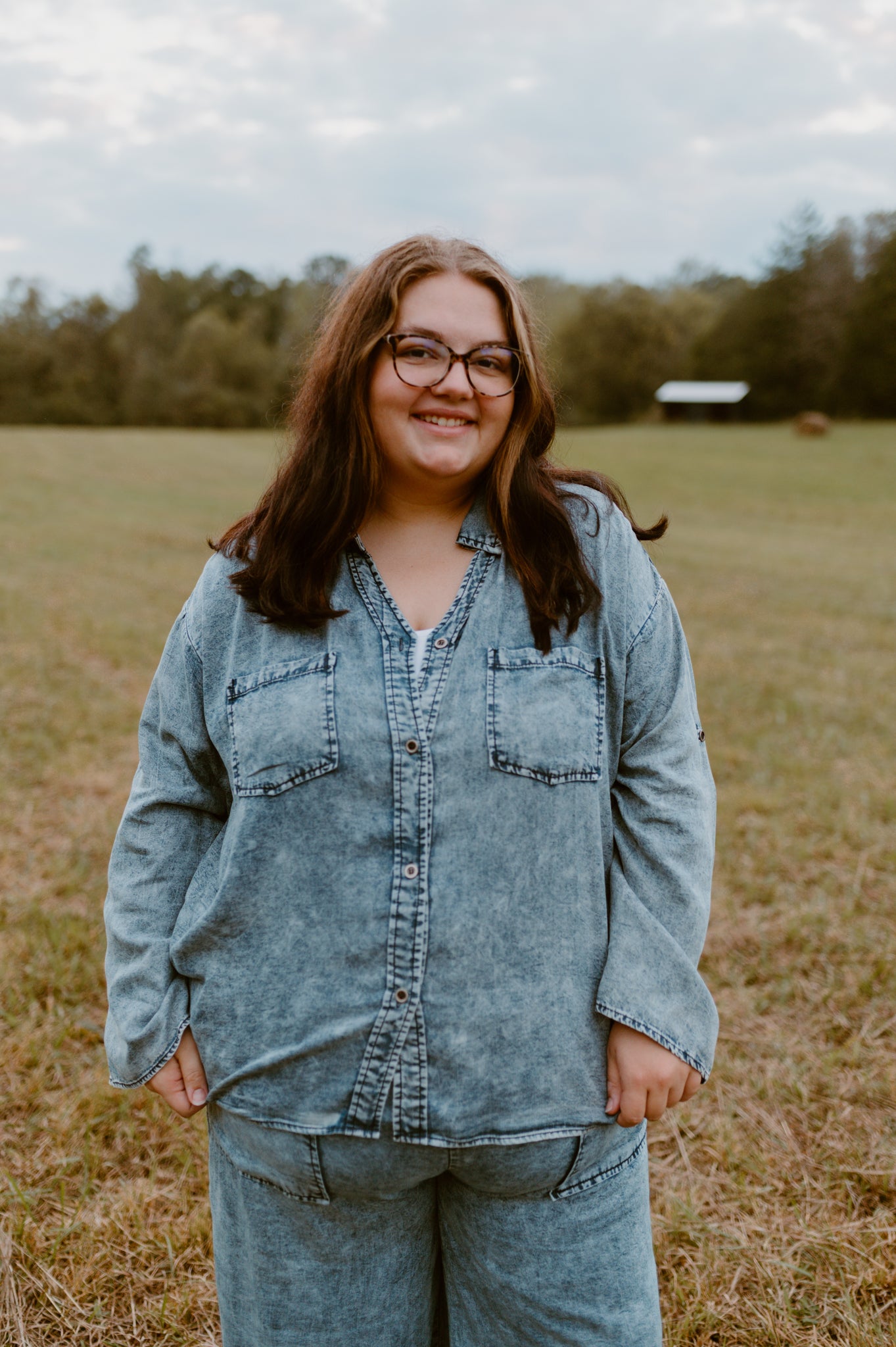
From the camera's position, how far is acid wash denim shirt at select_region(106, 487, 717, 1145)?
1.24m

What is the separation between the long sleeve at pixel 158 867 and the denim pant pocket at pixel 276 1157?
146 mm

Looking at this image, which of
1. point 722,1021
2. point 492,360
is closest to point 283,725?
point 492,360

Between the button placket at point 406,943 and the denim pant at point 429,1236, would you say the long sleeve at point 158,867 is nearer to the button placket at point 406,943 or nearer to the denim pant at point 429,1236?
the denim pant at point 429,1236

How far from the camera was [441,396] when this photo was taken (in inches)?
52.4

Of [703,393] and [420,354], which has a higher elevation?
[420,354]

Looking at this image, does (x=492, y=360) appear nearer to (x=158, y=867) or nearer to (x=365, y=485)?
(x=365, y=485)

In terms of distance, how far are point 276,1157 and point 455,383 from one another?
106 centimetres

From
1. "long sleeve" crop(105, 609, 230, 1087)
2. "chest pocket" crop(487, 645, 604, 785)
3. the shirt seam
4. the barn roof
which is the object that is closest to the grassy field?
"chest pocket" crop(487, 645, 604, 785)

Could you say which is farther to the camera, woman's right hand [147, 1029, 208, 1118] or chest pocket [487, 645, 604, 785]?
woman's right hand [147, 1029, 208, 1118]

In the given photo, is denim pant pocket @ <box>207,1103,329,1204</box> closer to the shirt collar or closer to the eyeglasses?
the shirt collar

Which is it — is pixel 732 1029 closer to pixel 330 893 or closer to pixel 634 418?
pixel 330 893

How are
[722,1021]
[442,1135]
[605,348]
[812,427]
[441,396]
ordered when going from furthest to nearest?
[605,348] → [812,427] → [722,1021] → [441,396] → [442,1135]

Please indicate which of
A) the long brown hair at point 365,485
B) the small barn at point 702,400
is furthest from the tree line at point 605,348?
the long brown hair at point 365,485

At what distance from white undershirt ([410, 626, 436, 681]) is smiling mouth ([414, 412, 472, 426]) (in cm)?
29
